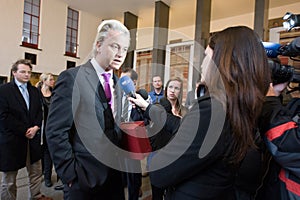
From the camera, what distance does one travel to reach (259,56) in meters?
0.76

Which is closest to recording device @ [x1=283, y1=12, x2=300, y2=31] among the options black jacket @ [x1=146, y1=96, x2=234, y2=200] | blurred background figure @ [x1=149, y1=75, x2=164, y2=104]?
black jacket @ [x1=146, y1=96, x2=234, y2=200]

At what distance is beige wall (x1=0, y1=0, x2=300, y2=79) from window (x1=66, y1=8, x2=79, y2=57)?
15 centimetres

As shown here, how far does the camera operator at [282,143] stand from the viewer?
0.76m

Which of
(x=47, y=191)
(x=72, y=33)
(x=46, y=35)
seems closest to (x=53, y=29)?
(x=46, y=35)

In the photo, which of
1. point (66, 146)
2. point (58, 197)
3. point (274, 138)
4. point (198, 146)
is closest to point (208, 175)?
point (198, 146)

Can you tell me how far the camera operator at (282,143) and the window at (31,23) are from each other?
23.9 ft

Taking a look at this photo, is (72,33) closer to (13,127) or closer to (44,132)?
(44,132)

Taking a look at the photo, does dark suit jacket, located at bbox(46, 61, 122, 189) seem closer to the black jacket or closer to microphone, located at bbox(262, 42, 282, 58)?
the black jacket

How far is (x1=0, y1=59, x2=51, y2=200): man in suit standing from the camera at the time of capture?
7.07 ft

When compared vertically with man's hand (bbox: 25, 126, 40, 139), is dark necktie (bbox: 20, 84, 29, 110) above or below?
above

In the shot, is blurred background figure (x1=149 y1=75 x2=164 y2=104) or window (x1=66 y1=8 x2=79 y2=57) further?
window (x1=66 y1=8 x2=79 y2=57)

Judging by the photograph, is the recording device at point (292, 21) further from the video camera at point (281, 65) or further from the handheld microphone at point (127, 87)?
the handheld microphone at point (127, 87)

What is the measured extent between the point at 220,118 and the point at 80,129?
64 centimetres

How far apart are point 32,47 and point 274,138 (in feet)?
24.3
